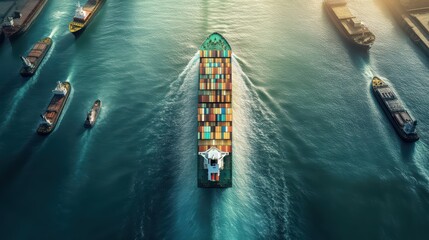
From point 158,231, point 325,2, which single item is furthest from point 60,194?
point 325,2

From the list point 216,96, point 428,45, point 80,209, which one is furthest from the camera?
point 428,45

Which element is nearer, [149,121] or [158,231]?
[158,231]

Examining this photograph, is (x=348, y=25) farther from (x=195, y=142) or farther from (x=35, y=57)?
(x=35, y=57)

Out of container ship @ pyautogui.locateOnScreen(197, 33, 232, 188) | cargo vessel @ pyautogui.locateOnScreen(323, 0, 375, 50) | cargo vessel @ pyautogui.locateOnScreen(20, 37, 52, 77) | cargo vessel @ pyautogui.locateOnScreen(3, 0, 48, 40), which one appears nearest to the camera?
container ship @ pyautogui.locateOnScreen(197, 33, 232, 188)

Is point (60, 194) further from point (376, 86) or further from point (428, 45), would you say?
point (428, 45)

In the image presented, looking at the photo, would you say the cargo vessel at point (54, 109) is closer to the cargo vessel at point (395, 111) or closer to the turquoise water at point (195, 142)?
the turquoise water at point (195, 142)

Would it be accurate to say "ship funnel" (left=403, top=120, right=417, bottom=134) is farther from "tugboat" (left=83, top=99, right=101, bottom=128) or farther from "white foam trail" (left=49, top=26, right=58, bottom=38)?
"white foam trail" (left=49, top=26, right=58, bottom=38)

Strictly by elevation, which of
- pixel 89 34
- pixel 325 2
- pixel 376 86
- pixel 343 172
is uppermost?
pixel 325 2

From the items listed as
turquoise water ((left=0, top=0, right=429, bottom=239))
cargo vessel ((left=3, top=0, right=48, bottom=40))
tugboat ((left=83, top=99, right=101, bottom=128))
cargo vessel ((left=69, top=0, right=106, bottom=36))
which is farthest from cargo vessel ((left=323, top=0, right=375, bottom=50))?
cargo vessel ((left=3, top=0, right=48, bottom=40))
